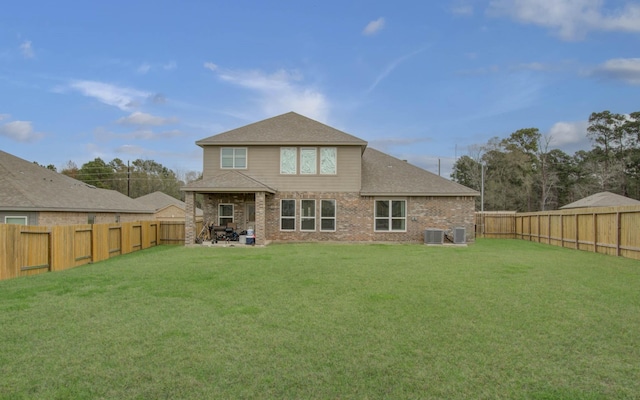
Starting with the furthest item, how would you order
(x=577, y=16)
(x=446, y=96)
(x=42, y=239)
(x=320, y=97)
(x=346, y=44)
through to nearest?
(x=320, y=97) < (x=446, y=96) < (x=346, y=44) < (x=577, y=16) < (x=42, y=239)

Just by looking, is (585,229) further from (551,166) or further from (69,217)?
(551,166)

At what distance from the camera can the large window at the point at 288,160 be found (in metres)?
20.5

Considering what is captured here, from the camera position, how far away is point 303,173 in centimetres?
2050

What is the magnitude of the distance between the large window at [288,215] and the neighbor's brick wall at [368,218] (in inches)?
6.1

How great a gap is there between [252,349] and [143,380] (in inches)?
47.2

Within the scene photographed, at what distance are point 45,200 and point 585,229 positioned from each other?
2282cm

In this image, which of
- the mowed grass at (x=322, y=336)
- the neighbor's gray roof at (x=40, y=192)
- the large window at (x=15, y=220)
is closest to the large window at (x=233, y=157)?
the neighbor's gray roof at (x=40, y=192)

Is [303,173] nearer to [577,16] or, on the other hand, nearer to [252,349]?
[577,16]

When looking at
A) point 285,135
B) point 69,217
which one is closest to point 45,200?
point 69,217

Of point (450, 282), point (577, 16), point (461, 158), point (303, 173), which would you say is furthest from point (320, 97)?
point (461, 158)

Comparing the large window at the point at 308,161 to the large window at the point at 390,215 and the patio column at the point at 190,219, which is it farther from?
the patio column at the point at 190,219

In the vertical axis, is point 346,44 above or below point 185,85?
above

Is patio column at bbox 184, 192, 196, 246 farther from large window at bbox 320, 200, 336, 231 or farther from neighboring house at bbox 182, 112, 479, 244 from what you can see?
large window at bbox 320, 200, 336, 231

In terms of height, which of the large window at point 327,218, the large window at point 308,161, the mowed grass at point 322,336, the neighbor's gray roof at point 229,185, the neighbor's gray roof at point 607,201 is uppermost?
the large window at point 308,161
